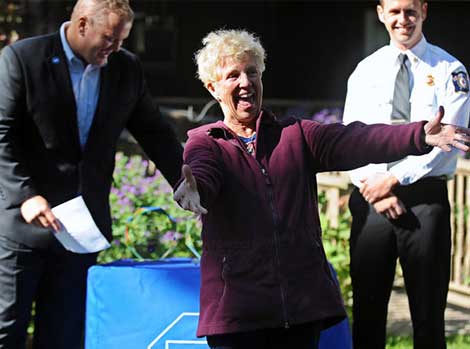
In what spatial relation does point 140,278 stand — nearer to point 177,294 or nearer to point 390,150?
point 177,294

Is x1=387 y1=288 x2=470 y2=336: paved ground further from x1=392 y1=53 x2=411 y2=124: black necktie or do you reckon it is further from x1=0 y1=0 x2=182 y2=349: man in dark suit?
x1=0 y1=0 x2=182 y2=349: man in dark suit

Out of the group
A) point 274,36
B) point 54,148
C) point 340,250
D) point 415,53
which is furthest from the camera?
point 274,36

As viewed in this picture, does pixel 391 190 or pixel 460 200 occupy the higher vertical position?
pixel 391 190

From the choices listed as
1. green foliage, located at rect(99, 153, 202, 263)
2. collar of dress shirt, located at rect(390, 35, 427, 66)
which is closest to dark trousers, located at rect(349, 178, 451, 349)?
collar of dress shirt, located at rect(390, 35, 427, 66)

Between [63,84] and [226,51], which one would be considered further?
[63,84]

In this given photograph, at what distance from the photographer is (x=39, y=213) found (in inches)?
155

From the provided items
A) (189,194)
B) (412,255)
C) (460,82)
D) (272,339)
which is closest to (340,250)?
(412,255)

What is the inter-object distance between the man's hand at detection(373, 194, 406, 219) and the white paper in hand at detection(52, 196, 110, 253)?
1106 mm

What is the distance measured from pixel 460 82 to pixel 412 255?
28.7 inches

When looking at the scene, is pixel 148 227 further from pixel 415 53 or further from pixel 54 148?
pixel 415 53

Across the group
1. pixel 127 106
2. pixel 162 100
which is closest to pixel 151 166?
pixel 127 106

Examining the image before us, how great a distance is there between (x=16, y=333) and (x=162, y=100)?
32.4 ft

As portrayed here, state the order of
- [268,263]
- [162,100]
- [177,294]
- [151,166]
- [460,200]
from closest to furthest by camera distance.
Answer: [268,263], [177,294], [460,200], [151,166], [162,100]

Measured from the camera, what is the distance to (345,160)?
10.6 feet
